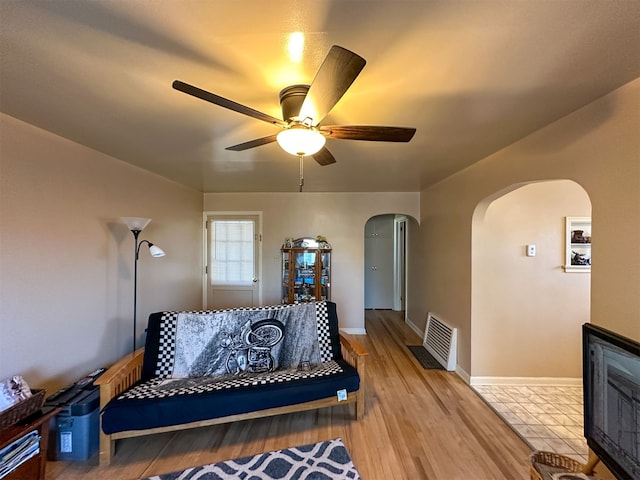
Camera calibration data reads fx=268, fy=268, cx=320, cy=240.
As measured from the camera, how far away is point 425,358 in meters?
3.60

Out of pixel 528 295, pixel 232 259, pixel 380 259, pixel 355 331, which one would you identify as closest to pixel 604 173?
pixel 528 295

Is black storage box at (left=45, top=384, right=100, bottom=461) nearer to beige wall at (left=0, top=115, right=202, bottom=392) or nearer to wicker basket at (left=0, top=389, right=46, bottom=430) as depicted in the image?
wicker basket at (left=0, top=389, right=46, bottom=430)

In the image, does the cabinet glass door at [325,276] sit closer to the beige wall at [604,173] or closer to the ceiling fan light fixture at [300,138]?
the beige wall at [604,173]

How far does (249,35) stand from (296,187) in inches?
122

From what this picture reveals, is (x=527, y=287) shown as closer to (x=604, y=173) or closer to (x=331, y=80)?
(x=604, y=173)

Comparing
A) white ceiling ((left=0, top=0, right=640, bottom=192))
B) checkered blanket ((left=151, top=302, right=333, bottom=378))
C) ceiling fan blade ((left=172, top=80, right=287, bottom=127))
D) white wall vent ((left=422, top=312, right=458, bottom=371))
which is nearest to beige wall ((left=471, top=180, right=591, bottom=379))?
white wall vent ((left=422, top=312, right=458, bottom=371))

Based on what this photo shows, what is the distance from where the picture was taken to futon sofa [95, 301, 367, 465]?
189 cm

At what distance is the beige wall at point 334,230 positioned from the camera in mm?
4625

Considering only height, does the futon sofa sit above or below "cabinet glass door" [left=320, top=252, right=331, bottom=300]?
below

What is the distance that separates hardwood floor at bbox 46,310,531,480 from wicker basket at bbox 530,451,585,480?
20.2 inches

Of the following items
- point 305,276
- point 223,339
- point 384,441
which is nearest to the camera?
point 384,441

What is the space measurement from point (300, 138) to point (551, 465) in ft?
7.00

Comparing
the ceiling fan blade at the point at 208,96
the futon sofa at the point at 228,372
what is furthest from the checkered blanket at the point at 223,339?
the ceiling fan blade at the point at 208,96

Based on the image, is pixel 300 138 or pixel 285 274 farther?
pixel 285 274
